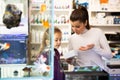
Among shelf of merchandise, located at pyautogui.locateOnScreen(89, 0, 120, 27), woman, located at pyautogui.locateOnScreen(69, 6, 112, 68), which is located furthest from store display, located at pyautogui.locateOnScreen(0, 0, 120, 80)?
shelf of merchandise, located at pyautogui.locateOnScreen(89, 0, 120, 27)

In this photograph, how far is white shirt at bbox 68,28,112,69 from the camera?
209cm

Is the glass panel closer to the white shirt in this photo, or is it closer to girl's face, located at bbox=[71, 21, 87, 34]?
the white shirt

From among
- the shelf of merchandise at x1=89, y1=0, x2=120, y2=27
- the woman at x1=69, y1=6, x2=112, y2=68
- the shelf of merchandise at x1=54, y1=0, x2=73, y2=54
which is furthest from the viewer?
the shelf of merchandise at x1=89, y1=0, x2=120, y2=27

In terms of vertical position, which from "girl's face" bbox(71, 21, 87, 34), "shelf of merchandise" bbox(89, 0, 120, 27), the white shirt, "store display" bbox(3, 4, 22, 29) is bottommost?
the white shirt

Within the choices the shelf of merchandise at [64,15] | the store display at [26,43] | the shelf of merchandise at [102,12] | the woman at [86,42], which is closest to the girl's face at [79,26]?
the woman at [86,42]

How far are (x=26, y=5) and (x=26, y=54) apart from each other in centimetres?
26

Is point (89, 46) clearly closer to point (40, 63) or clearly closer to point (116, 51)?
point (40, 63)

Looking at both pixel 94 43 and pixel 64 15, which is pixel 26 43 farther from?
pixel 64 15

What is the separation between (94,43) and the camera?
7.29ft

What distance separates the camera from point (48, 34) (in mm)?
1260

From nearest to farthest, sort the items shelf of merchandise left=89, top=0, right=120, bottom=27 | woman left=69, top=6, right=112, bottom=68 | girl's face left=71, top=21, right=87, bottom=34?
woman left=69, top=6, right=112, bottom=68 < girl's face left=71, top=21, right=87, bottom=34 < shelf of merchandise left=89, top=0, right=120, bottom=27

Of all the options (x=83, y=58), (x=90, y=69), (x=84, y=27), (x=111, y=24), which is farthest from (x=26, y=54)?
(x=111, y=24)

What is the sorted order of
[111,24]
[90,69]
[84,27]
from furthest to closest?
[111,24] → [84,27] → [90,69]

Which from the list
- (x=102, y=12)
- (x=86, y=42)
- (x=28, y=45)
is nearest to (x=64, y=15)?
(x=102, y=12)
